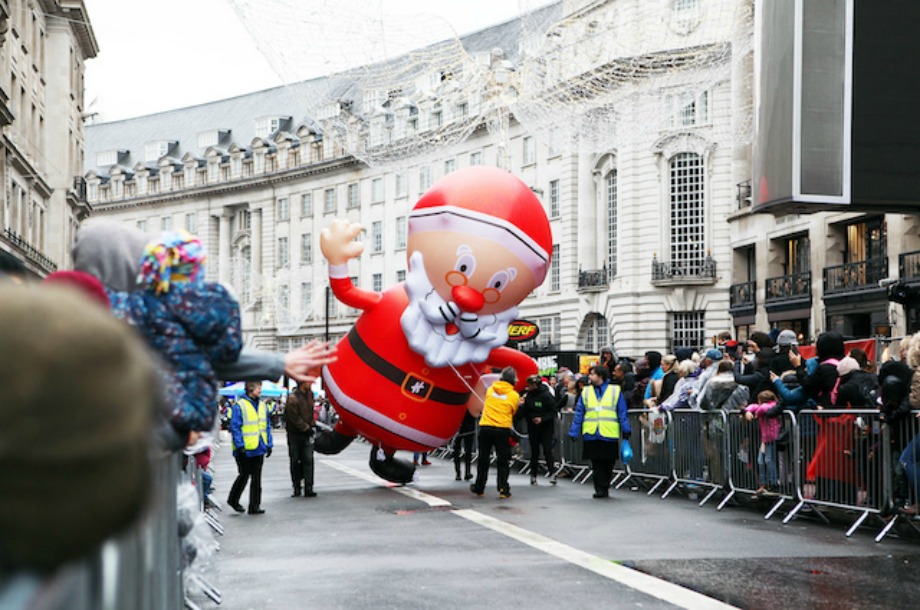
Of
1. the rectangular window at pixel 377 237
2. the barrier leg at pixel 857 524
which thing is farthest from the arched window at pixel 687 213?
the barrier leg at pixel 857 524

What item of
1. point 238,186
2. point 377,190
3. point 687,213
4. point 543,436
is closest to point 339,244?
point 543,436

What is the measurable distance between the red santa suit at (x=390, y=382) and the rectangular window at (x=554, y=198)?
46.5 meters

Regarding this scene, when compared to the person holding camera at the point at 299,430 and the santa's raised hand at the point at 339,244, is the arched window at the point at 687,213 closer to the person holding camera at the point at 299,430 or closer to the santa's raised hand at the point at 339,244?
the person holding camera at the point at 299,430

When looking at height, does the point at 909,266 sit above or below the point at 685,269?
below

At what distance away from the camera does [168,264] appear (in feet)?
17.1

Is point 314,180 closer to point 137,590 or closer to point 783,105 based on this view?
point 783,105

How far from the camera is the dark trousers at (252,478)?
628 inches

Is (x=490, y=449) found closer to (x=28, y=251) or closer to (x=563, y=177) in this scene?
(x=28, y=251)

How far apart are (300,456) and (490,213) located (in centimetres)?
532

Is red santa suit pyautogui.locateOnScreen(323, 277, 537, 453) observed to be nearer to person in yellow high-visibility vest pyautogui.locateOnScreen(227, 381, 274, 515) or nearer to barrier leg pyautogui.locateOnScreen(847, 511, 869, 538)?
person in yellow high-visibility vest pyautogui.locateOnScreen(227, 381, 274, 515)

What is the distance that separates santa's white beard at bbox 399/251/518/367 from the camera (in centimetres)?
1575

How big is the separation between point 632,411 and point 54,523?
58.6 ft

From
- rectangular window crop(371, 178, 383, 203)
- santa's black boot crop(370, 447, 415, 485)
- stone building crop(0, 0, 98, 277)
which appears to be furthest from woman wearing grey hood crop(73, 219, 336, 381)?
rectangular window crop(371, 178, 383, 203)

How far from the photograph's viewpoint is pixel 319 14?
1942 cm
